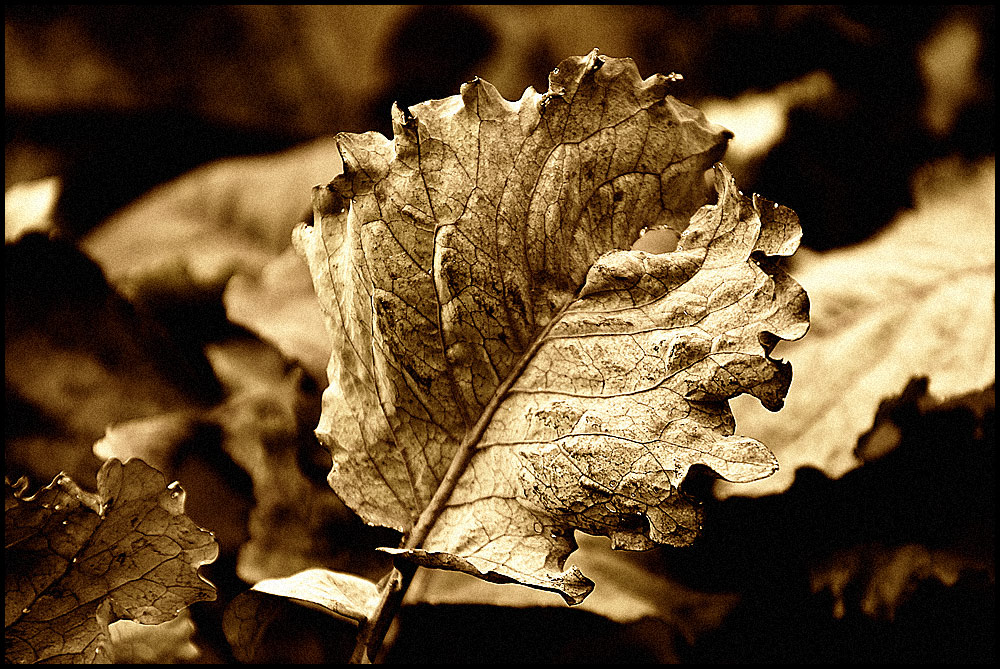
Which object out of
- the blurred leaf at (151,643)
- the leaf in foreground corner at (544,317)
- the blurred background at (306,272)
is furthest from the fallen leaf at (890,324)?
the blurred leaf at (151,643)

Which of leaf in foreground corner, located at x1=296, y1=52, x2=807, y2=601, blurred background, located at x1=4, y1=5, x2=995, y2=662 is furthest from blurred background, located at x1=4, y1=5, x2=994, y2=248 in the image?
leaf in foreground corner, located at x1=296, y1=52, x2=807, y2=601

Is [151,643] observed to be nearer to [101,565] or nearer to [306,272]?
[101,565]

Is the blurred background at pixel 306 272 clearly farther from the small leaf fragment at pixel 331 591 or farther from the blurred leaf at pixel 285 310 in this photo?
the small leaf fragment at pixel 331 591

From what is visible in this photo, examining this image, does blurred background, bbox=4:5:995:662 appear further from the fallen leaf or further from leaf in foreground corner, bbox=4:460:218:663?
leaf in foreground corner, bbox=4:460:218:663

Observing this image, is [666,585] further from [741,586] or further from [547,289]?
[547,289]

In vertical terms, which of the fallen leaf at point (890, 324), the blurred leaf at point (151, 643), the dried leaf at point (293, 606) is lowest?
the blurred leaf at point (151, 643)

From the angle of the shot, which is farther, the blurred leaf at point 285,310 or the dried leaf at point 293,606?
the blurred leaf at point 285,310
